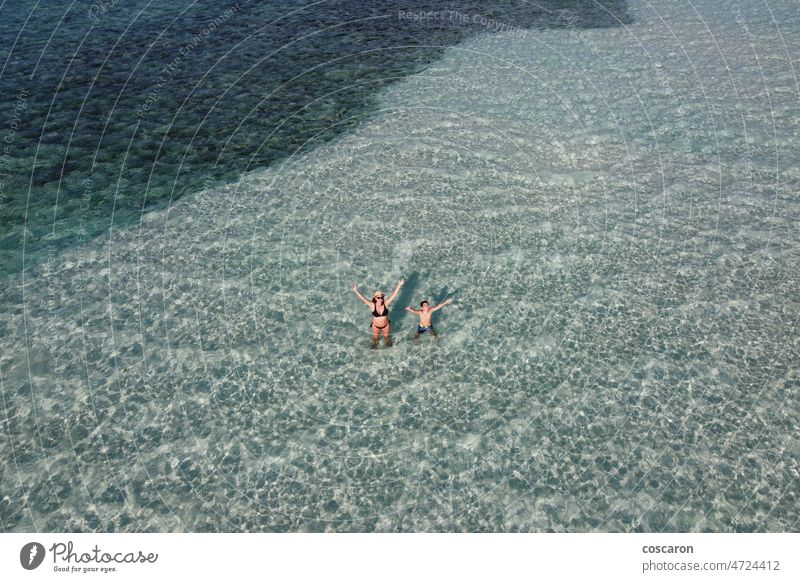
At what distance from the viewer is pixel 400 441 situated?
14984 mm

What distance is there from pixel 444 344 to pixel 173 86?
27.1 m

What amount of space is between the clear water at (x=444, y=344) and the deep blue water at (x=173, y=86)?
2.80 metres

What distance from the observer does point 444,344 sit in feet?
57.8

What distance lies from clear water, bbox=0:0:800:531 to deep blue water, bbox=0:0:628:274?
2.80 meters

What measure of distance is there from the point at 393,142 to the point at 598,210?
36.0ft

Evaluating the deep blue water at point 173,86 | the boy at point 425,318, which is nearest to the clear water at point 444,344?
the boy at point 425,318

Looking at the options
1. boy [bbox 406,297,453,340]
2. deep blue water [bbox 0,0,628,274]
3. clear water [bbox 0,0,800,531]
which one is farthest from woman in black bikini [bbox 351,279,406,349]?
deep blue water [bbox 0,0,628,274]

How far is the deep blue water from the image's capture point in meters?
25.2

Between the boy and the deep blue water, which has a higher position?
the deep blue water

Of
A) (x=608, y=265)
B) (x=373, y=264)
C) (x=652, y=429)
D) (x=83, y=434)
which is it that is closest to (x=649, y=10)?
(x=608, y=265)

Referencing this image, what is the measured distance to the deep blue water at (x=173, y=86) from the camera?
25.2 m

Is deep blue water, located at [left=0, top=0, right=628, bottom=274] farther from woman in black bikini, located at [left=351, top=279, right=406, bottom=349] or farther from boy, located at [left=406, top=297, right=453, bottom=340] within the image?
boy, located at [left=406, top=297, right=453, bottom=340]

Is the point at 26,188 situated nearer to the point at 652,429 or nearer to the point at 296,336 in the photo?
the point at 296,336

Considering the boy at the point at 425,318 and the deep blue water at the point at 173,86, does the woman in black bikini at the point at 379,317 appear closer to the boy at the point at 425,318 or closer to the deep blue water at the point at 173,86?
the boy at the point at 425,318
